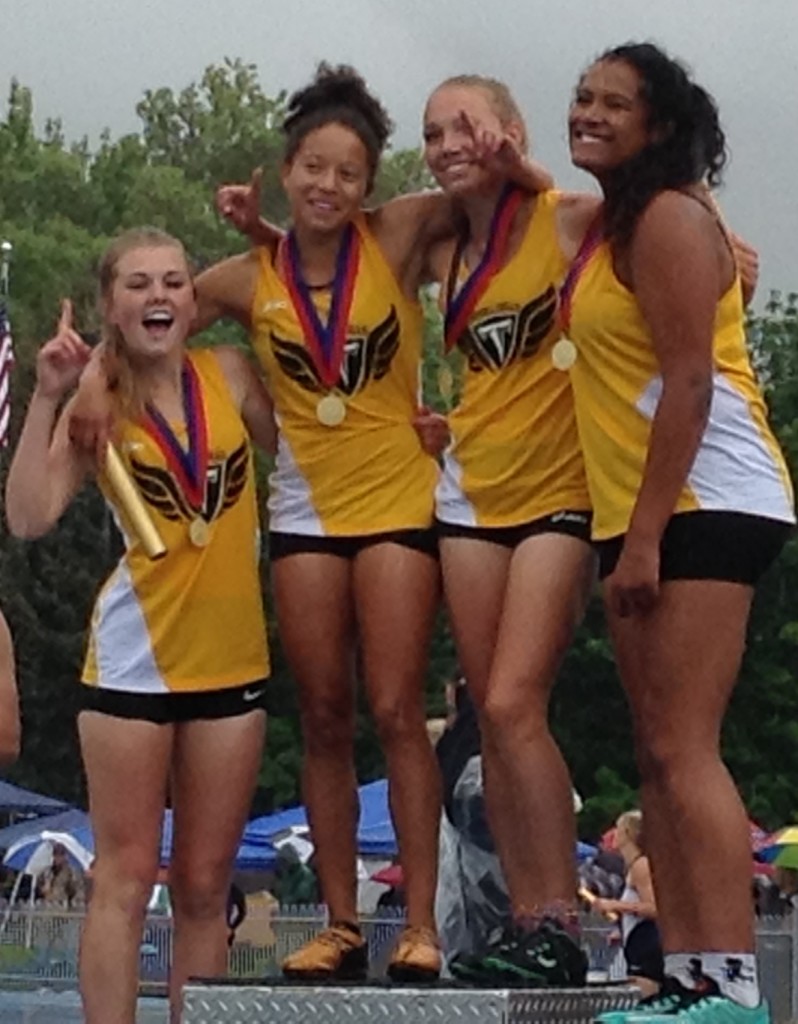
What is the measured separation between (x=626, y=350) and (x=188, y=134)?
2049 inches

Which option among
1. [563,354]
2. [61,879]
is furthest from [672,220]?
[61,879]

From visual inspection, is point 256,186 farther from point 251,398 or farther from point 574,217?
point 574,217

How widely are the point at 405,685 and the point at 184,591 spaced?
0.64 m

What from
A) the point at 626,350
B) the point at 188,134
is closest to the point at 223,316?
the point at 626,350

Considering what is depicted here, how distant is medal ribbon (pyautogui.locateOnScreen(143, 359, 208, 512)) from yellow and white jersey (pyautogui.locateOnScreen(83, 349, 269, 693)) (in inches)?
0.5

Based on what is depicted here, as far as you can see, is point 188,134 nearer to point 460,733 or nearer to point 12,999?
point 12,999

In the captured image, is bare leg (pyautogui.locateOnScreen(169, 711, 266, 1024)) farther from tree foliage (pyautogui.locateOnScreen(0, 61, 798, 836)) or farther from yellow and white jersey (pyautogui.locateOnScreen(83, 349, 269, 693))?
tree foliage (pyautogui.locateOnScreen(0, 61, 798, 836))

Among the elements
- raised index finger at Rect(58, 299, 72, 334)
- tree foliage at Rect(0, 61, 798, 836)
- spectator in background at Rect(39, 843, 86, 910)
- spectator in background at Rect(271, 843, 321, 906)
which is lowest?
raised index finger at Rect(58, 299, 72, 334)

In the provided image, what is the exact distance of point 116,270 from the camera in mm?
6902

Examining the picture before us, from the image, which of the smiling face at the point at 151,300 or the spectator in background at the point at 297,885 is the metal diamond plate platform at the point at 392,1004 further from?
the spectator in background at the point at 297,885

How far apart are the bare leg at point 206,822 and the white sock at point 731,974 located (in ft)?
4.70

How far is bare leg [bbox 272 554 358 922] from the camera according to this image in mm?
6746

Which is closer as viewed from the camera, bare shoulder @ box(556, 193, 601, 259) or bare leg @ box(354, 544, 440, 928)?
bare shoulder @ box(556, 193, 601, 259)

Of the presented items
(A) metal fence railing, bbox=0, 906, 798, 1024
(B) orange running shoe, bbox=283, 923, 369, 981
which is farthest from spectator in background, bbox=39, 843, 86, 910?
(B) orange running shoe, bbox=283, 923, 369, 981
